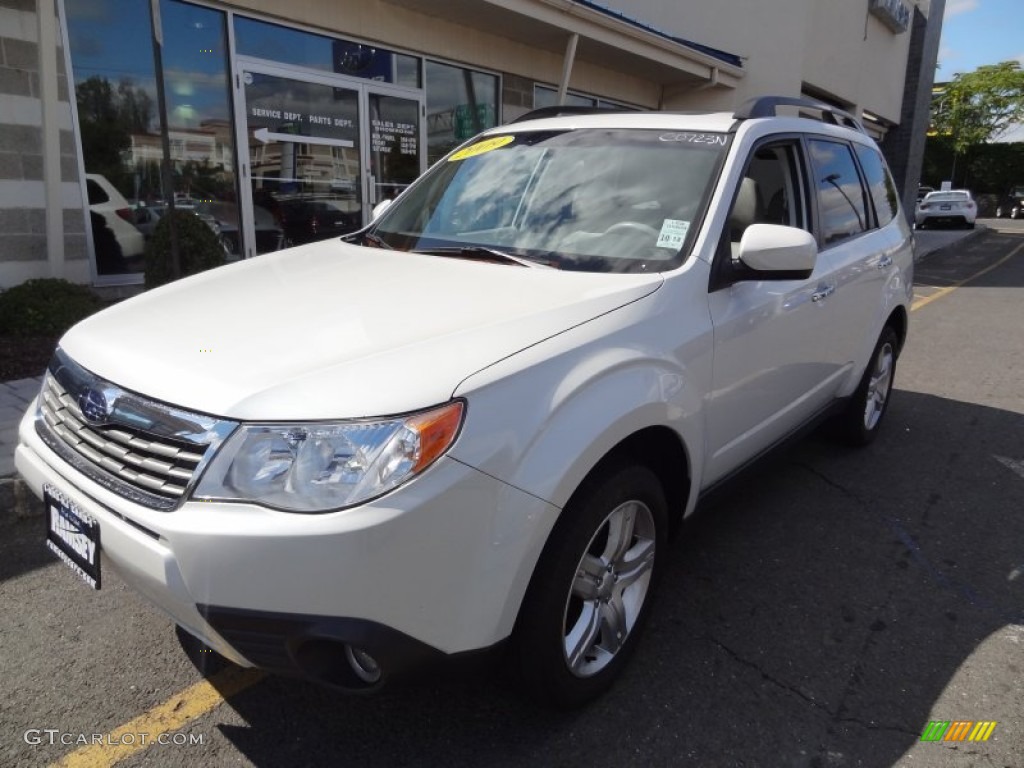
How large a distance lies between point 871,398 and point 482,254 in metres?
3.02

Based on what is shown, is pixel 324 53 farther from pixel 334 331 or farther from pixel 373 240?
pixel 334 331

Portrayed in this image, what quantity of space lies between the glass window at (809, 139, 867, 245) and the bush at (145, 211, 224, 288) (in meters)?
4.81

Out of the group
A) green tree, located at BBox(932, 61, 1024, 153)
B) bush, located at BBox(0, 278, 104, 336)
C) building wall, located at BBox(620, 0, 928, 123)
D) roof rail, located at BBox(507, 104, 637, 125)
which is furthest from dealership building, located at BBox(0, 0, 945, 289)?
green tree, located at BBox(932, 61, 1024, 153)

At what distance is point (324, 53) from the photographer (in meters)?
8.18

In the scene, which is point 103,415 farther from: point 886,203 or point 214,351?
point 886,203

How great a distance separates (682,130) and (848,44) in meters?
19.9

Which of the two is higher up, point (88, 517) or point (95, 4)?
point (95, 4)

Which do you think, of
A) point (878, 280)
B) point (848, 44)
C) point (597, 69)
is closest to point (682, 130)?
point (878, 280)

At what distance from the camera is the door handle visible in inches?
131

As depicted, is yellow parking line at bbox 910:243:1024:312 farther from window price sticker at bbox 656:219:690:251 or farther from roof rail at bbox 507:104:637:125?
window price sticker at bbox 656:219:690:251

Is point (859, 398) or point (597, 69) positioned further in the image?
point (597, 69)

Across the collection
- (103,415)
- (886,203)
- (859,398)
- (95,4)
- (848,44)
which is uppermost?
(848,44)

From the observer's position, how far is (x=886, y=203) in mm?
4617

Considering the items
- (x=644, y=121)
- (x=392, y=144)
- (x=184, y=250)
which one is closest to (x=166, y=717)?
(x=644, y=121)
